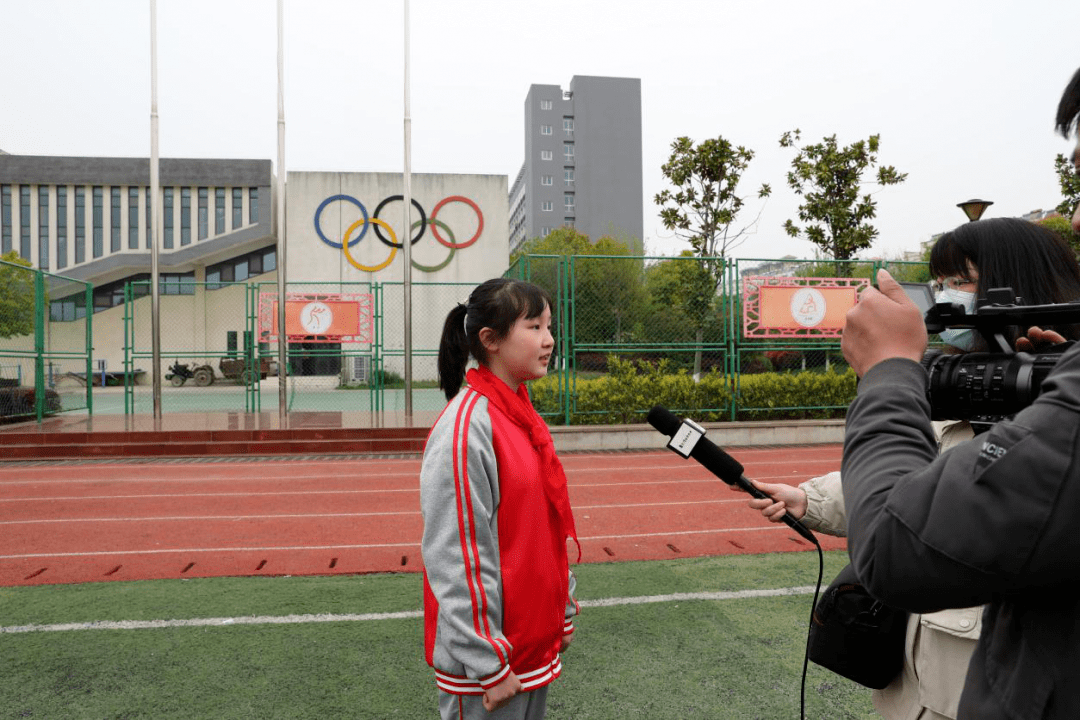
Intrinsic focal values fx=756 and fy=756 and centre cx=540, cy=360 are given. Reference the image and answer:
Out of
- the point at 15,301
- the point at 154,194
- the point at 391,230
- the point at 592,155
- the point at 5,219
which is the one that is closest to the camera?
the point at 15,301

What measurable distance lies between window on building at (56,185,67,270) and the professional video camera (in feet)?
139

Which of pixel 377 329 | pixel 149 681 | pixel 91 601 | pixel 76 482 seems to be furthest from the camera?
pixel 377 329

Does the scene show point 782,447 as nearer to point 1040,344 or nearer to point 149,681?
point 149,681

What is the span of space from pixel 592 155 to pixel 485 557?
60710 mm

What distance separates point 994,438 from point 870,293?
28 cm

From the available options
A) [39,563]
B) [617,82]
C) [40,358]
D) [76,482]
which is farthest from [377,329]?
[617,82]

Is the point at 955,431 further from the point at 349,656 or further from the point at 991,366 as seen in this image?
the point at 349,656

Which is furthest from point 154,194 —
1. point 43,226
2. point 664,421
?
point 43,226

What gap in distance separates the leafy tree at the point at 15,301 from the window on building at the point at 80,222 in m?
27.3

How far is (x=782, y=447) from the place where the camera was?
10727 mm

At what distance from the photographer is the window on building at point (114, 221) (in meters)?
36.2

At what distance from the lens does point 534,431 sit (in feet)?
6.58

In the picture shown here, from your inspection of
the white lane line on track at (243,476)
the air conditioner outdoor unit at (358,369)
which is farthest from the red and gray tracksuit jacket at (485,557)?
the air conditioner outdoor unit at (358,369)

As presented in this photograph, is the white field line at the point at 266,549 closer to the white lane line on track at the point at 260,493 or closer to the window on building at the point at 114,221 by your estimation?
the white lane line on track at the point at 260,493
